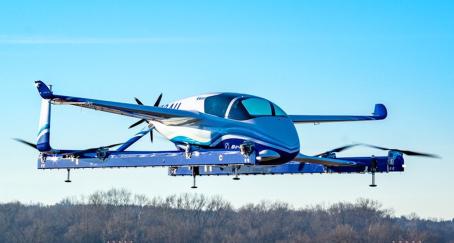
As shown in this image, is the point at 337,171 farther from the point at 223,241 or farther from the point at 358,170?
the point at 223,241

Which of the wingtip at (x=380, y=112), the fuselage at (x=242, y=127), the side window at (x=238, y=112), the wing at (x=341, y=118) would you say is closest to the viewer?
the fuselage at (x=242, y=127)

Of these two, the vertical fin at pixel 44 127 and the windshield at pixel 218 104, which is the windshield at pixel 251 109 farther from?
the vertical fin at pixel 44 127

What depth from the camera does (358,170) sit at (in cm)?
4897

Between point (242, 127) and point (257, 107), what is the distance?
1350mm

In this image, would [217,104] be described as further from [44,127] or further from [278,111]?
[44,127]

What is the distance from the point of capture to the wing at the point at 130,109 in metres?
42.1

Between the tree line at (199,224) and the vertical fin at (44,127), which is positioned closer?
the vertical fin at (44,127)

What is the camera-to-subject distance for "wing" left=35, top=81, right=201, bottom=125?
42.1 metres

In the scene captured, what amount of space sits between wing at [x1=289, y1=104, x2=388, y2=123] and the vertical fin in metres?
12.2

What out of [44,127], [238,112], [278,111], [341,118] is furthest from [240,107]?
[44,127]

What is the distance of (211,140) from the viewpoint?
43250 millimetres

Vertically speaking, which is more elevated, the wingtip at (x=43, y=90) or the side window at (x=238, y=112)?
the wingtip at (x=43, y=90)

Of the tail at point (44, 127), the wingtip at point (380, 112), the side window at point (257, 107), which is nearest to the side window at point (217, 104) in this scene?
the side window at point (257, 107)

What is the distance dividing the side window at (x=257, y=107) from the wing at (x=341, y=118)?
575 centimetres
